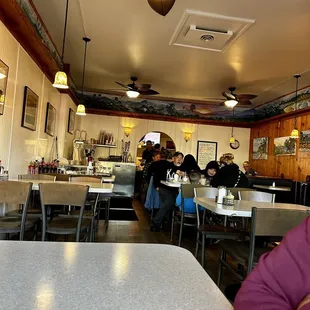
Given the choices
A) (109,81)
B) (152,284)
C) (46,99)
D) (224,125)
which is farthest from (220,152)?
(152,284)

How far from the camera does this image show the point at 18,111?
166 inches

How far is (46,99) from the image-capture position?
579 cm

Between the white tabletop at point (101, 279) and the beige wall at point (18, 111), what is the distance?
331cm

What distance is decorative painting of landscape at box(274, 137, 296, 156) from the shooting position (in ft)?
26.6

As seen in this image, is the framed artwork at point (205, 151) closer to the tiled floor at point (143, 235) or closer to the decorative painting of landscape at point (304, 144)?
the decorative painting of landscape at point (304, 144)

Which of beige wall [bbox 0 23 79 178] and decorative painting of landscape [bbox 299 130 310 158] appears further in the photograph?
decorative painting of landscape [bbox 299 130 310 158]

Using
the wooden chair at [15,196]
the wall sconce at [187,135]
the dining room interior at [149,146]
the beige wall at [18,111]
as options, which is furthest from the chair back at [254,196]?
the wall sconce at [187,135]

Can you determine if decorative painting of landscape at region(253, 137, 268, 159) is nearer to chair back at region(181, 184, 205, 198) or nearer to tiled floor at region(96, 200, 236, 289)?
tiled floor at region(96, 200, 236, 289)

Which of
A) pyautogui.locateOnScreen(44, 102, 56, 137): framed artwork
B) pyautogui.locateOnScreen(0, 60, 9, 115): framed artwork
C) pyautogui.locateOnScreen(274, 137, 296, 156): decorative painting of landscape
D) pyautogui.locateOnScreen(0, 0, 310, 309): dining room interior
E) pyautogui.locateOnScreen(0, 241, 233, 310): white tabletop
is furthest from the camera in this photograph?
pyautogui.locateOnScreen(274, 137, 296, 156): decorative painting of landscape

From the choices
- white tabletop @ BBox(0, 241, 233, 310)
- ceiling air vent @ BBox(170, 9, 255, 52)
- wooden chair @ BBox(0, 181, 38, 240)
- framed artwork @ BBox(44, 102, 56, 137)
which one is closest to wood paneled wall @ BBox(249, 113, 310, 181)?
ceiling air vent @ BBox(170, 9, 255, 52)

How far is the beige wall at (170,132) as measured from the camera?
973 centimetres

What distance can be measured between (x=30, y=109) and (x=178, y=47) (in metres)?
2.91

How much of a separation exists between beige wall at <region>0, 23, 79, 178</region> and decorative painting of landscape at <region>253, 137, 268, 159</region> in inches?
274

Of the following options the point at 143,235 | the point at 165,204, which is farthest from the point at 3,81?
the point at 165,204
